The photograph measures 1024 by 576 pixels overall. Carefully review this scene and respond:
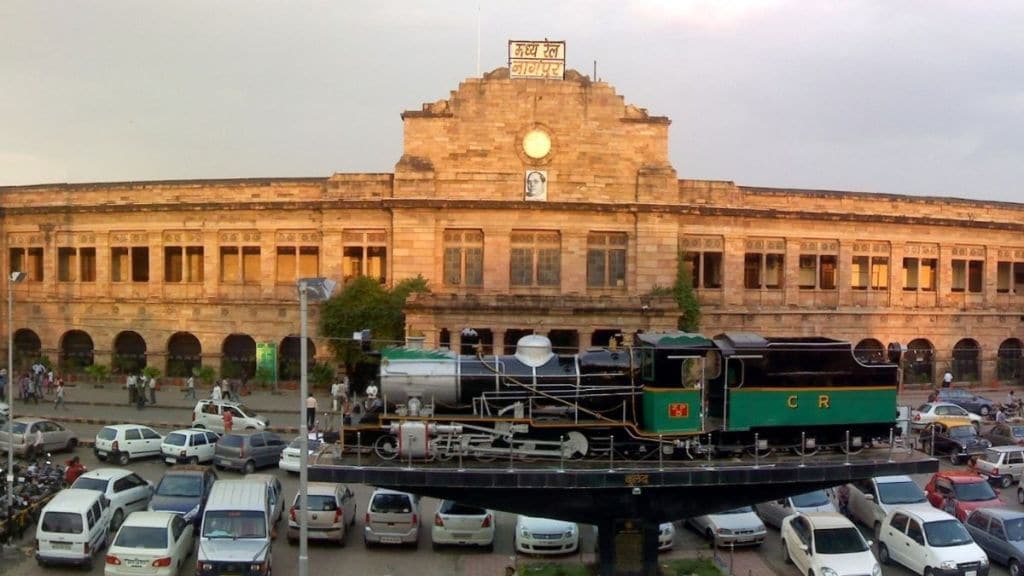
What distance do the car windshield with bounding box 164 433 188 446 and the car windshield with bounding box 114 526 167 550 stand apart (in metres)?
10.2

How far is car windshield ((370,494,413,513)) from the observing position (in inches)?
894

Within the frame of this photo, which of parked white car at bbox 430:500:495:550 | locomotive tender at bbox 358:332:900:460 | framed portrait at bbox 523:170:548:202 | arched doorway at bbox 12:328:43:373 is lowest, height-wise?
parked white car at bbox 430:500:495:550

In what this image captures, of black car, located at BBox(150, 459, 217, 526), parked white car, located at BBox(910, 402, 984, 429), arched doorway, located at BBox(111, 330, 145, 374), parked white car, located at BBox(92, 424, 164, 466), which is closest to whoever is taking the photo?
black car, located at BBox(150, 459, 217, 526)

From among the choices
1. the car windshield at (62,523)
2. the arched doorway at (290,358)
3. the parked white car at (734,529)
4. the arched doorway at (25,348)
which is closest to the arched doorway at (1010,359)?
the parked white car at (734,529)

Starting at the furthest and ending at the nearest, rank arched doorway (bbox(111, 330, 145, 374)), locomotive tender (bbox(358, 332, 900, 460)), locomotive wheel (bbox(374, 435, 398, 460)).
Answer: arched doorway (bbox(111, 330, 145, 374)), locomotive tender (bbox(358, 332, 900, 460)), locomotive wheel (bbox(374, 435, 398, 460))

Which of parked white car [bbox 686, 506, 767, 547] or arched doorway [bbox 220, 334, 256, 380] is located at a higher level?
arched doorway [bbox 220, 334, 256, 380]

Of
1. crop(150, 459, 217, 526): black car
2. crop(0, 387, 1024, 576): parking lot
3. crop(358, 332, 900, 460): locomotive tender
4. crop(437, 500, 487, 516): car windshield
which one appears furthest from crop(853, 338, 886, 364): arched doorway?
crop(150, 459, 217, 526): black car

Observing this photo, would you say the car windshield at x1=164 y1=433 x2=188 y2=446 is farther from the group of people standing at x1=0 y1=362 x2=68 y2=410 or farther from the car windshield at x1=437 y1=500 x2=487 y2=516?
the group of people standing at x1=0 y1=362 x2=68 y2=410

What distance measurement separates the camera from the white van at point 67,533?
20438 mm

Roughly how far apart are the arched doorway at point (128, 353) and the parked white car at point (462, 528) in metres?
A: 32.2

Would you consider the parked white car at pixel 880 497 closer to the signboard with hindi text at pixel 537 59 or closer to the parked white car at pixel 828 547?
the parked white car at pixel 828 547

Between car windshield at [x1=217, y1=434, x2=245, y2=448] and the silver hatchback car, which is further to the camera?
car windshield at [x1=217, y1=434, x2=245, y2=448]

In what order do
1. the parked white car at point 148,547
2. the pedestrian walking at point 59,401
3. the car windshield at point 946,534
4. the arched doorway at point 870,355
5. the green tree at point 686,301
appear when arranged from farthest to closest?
the green tree at point 686,301, the pedestrian walking at point 59,401, the car windshield at point 946,534, the parked white car at point 148,547, the arched doorway at point 870,355

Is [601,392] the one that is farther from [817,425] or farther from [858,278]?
[858,278]
